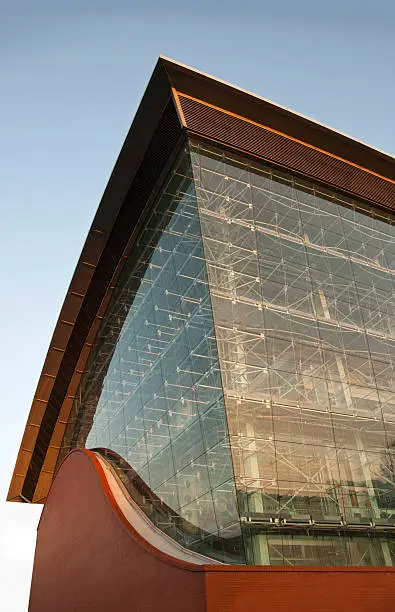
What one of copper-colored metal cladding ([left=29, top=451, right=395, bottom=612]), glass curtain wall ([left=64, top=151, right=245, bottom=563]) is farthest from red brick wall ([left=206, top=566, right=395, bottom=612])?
glass curtain wall ([left=64, top=151, right=245, bottom=563])

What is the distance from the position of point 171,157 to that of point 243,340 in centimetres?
628

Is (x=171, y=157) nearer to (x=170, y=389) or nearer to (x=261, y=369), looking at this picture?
(x=170, y=389)

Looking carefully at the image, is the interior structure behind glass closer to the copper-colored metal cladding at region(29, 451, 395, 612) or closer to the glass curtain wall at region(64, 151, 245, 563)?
the glass curtain wall at region(64, 151, 245, 563)

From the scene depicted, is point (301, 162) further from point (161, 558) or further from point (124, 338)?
point (161, 558)

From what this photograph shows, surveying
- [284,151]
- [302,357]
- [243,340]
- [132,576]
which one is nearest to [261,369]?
[243,340]

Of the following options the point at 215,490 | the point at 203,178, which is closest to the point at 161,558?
the point at 215,490

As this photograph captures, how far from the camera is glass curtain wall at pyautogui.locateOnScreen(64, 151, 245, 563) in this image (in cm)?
1162

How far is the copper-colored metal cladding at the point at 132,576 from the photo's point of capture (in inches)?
340

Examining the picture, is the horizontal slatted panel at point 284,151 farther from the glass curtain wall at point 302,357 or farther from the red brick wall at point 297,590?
the red brick wall at point 297,590

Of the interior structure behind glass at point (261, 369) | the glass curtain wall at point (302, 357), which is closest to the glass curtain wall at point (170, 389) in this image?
the interior structure behind glass at point (261, 369)

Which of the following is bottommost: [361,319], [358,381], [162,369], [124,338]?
[358,381]

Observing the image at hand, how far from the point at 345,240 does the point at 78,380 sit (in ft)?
39.7

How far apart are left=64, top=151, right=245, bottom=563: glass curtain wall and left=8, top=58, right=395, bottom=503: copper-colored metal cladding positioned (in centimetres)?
72

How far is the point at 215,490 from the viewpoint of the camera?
448 inches
